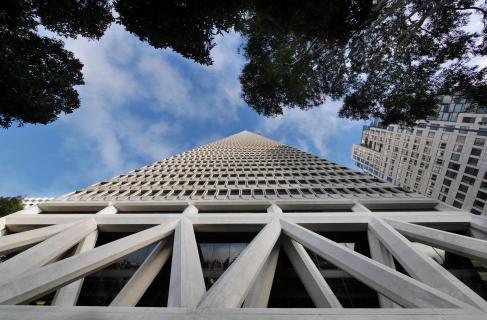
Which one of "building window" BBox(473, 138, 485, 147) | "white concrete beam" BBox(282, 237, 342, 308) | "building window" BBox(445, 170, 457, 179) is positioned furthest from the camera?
"building window" BBox(445, 170, 457, 179)

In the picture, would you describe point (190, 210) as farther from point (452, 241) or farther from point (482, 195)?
point (482, 195)

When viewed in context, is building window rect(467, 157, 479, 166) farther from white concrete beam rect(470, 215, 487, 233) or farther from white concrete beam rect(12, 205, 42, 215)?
white concrete beam rect(12, 205, 42, 215)

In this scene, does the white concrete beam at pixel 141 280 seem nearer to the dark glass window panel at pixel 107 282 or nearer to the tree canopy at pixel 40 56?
the dark glass window panel at pixel 107 282

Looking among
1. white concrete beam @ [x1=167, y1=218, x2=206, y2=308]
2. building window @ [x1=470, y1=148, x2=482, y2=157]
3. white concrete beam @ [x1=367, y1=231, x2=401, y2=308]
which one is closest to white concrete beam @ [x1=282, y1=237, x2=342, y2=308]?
white concrete beam @ [x1=367, y1=231, x2=401, y2=308]

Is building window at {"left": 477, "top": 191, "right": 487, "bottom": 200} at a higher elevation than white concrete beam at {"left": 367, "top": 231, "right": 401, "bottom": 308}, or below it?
below

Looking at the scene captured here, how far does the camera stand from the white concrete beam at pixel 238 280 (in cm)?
436

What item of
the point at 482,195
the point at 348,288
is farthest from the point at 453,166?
the point at 348,288

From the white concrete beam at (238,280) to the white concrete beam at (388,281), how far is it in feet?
7.25

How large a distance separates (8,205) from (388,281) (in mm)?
22852

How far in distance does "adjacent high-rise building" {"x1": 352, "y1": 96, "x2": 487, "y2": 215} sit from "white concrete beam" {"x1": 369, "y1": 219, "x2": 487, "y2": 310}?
25915mm

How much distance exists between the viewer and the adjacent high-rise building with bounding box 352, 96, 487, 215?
31203 mm

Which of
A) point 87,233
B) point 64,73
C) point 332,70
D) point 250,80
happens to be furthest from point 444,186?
point 64,73

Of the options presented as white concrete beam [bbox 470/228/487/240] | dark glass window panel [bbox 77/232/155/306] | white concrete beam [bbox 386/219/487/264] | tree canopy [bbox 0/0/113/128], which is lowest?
dark glass window panel [bbox 77/232/155/306]

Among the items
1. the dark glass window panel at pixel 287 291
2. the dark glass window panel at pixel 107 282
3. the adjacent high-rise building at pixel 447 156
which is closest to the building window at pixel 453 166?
the adjacent high-rise building at pixel 447 156
